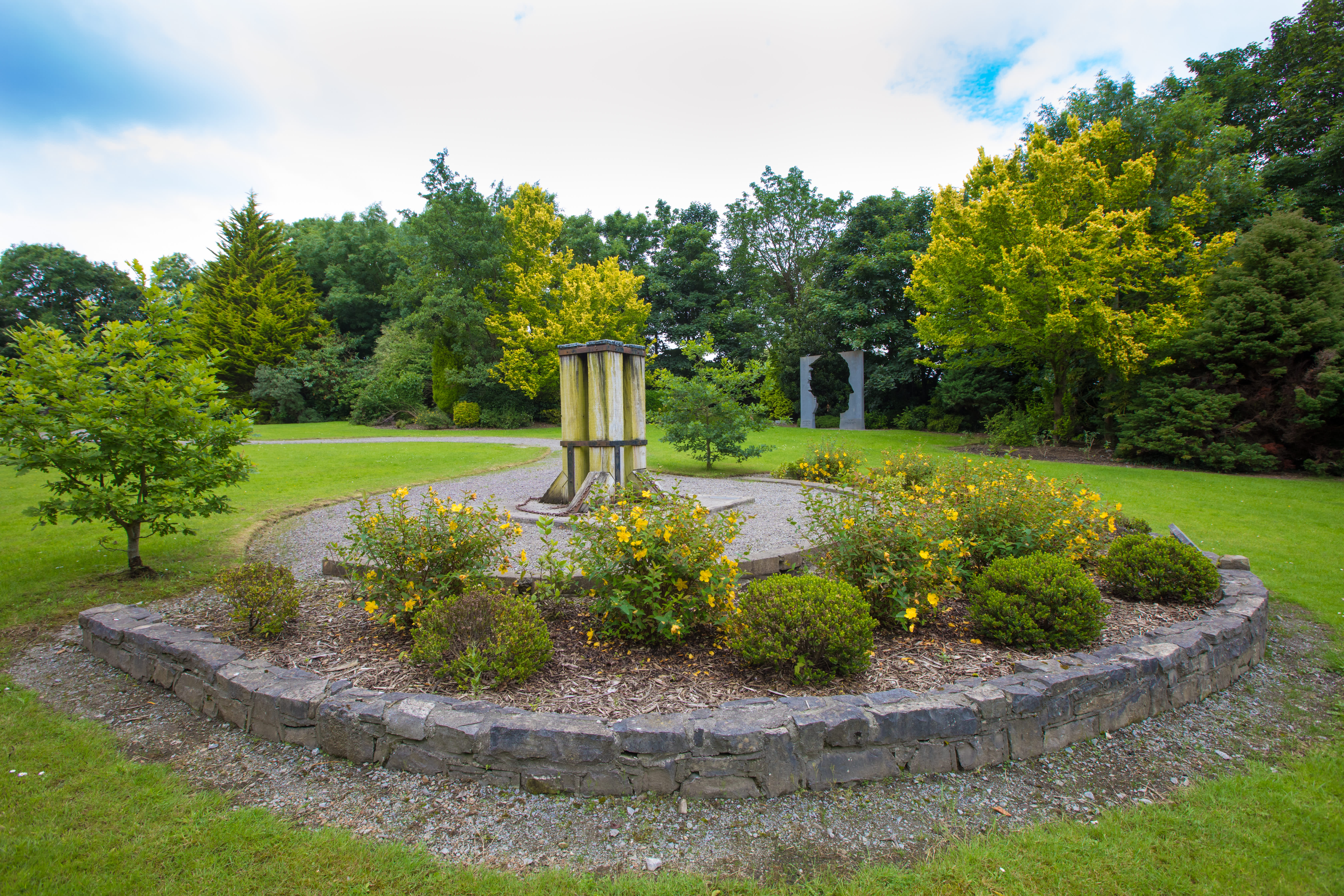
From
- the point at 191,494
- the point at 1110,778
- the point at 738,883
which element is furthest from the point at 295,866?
the point at 191,494

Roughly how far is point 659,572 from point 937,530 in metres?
1.75

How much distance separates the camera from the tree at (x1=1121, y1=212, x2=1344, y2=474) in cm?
1084

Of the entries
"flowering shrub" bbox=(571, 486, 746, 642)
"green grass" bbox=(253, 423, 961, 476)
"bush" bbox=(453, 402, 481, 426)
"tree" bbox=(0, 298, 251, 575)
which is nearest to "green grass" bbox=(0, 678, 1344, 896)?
"flowering shrub" bbox=(571, 486, 746, 642)

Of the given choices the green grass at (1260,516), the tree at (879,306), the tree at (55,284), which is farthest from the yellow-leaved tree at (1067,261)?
the tree at (55,284)

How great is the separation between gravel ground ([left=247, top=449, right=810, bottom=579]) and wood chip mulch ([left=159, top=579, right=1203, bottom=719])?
94 centimetres

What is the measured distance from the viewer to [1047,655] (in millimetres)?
3322

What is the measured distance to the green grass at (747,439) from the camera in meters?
12.4

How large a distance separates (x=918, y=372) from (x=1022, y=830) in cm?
2213

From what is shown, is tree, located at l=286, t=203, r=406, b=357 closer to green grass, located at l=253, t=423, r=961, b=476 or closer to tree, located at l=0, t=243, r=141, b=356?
green grass, located at l=253, t=423, r=961, b=476

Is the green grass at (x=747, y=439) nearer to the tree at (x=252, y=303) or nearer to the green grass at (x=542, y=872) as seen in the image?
the tree at (x=252, y=303)

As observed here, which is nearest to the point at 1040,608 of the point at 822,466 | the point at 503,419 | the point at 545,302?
the point at 822,466

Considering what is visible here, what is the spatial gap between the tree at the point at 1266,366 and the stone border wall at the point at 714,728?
11.4 metres

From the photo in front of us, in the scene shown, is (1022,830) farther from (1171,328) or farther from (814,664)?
(1171,328)

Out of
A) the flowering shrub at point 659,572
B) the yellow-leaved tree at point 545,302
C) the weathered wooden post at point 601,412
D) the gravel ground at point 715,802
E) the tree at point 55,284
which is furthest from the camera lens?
the tree at point 55,284
